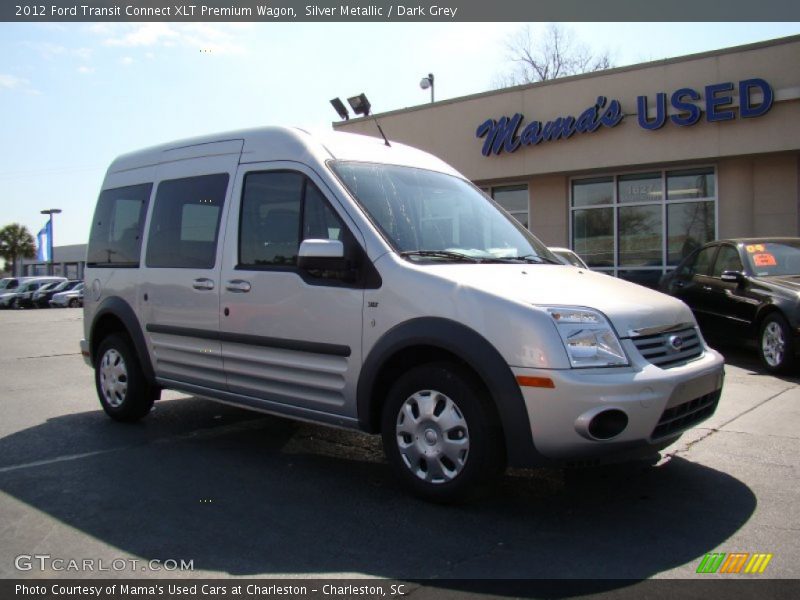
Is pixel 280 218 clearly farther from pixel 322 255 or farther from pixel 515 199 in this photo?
pixel 515 199

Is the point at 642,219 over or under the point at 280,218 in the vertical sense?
over

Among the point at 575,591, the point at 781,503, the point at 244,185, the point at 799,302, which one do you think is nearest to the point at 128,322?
the point at 244,185

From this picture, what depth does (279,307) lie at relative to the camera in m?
4.46

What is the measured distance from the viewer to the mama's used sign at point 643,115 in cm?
1327

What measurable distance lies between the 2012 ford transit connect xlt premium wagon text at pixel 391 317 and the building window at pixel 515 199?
494 inches

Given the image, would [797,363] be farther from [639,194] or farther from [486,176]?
[486,176]

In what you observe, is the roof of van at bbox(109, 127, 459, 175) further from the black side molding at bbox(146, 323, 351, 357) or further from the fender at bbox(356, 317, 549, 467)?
the fender at bbox(356, 317, 549, 467)

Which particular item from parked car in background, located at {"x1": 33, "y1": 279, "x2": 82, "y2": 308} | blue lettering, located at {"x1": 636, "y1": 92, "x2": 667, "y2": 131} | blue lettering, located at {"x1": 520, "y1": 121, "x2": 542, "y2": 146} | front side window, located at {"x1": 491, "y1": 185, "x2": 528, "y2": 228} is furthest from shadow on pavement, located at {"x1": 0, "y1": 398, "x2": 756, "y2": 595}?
parked car in background, located at {"x1": 33, "y1": 279, "x2": 82, "y2": 308}

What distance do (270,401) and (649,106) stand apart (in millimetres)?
12436

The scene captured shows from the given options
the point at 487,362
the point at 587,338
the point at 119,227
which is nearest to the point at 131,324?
the point at 119,227

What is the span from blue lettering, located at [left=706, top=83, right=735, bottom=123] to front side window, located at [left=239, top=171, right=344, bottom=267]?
456 inches

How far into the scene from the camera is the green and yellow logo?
3.04 metres

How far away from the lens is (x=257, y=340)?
4.61 meters

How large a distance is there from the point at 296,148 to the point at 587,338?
7.38 ft
